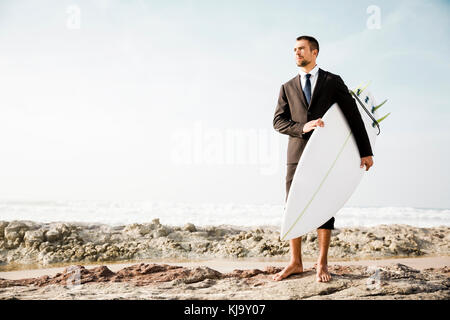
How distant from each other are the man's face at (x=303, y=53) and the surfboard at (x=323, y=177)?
0.38m

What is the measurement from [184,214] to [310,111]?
724cm

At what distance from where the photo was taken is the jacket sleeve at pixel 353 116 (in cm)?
234

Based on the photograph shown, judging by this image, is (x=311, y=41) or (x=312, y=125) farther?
(x=311, y=41)

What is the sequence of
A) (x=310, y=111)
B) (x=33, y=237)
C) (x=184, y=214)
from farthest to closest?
1. (x=184, y=214)
2. (x=33, y=237)
3. (x=310, y=111)

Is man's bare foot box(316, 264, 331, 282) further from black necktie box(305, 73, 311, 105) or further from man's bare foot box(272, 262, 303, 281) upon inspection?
black necktie box(305, 73, 311, 105)

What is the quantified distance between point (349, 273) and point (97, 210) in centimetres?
893

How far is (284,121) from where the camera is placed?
2357 mm

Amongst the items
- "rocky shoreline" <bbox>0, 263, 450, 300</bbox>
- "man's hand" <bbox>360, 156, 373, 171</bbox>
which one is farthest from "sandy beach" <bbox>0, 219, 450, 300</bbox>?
"man's hand" <bbox>360, 156, 373, 171</bbox>

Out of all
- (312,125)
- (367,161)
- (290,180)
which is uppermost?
(312,125)

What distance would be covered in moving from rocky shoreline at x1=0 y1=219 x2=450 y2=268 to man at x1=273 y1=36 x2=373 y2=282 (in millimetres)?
1336

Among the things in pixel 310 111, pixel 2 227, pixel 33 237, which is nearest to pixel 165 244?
pixel 33 237

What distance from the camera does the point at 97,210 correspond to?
9891 millimetres

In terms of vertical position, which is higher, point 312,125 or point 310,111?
point 310,111

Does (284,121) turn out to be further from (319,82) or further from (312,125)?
(319,82)
